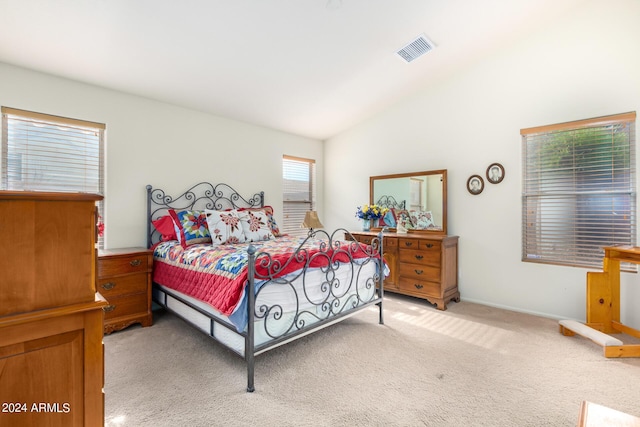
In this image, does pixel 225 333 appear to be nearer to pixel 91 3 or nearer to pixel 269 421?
pixel 269 421

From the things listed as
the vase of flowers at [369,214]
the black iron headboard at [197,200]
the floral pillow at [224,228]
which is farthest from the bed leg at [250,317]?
the vase of flowers at [369,214]

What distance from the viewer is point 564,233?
3.22 m

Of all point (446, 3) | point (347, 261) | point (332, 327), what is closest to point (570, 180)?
point (446, 3)

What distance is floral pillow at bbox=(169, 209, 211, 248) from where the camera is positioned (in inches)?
123

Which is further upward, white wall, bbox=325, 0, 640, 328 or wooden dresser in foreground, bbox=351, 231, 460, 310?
white wall, bbox=325, 0, 640, 328

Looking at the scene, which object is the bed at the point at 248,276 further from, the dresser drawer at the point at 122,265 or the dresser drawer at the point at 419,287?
the dresser drawer at the point at 419,287

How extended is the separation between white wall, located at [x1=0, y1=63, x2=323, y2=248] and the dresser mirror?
195 cm

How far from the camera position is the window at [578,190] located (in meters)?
2.89

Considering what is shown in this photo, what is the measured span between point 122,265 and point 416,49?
12.3 feet

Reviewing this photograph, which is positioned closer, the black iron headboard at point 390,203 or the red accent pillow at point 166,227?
the red accent pillow at point 166,227

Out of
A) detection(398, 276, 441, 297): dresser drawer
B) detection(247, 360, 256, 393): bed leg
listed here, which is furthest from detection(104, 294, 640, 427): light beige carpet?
detection(398, 276, 441, 297): dresser drawer

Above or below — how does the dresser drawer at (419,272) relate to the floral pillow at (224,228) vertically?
below

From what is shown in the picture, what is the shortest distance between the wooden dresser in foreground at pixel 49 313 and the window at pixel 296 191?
12.7 feet

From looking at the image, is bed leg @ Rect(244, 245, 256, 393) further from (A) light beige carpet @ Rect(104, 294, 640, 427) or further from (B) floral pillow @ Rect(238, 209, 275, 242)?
(B) floral pillow @ Rect(238, 209, 275, 242)
